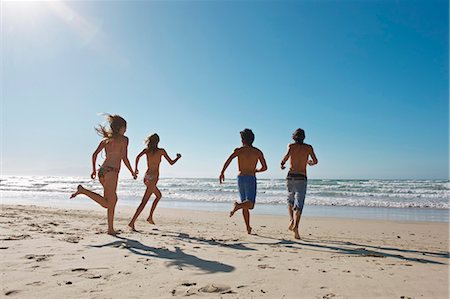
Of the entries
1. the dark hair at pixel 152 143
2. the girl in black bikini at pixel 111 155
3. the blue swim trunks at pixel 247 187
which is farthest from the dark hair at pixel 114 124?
the blue swim trunks at pixel 247 187

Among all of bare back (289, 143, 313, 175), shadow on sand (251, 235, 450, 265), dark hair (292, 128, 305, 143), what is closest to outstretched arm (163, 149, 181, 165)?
bare back (289, 143, 313, 175)

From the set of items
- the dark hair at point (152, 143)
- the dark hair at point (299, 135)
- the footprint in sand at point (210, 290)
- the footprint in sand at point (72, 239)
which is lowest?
the footprint in sand at point (72, 239)

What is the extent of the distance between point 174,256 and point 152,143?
3.70 meters

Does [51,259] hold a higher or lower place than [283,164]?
lower

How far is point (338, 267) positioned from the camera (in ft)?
11.4

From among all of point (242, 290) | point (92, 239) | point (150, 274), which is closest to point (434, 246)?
point (242, 290)

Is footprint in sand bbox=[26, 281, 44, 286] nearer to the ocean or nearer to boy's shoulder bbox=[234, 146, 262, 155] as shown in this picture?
boy's shoulder bbox=[234, 146, 262, 155]

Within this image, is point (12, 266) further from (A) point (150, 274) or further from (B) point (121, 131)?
(B) point (121, 131)

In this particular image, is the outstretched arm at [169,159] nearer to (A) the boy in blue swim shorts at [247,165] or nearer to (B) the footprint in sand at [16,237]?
(A) the boy in blue swim shorts at [247,165]

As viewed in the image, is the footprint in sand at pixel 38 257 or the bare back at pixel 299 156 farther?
the bare back at pixel 299 156

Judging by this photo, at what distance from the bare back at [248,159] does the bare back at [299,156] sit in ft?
2.17

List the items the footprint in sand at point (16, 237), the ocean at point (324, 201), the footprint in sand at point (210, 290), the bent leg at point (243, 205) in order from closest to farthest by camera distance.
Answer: the footprint in sand at point (210, 290) → the footprint in sand at point (16, 237) → the bent leg at point (243, 205) → the ocean at point (324, 201)

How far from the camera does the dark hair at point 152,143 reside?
7.09 metres

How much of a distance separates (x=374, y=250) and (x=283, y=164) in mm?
2307
